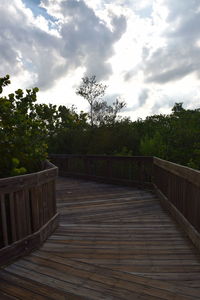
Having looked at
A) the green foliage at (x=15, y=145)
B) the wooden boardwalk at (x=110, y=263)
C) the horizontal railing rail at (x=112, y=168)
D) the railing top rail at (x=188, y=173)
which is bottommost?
the wooden boardwalk at (x=110, y=263)

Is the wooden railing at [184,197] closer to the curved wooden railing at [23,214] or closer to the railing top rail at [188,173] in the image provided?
the railing top rail at [188,173]

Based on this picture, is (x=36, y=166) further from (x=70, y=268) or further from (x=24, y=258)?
(x=70, y=268)

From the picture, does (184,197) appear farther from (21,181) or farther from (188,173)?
(21,181)

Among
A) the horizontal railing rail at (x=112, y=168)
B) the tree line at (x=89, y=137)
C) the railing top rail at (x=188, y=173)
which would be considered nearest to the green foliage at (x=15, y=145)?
the tree line at (x=89, y=137)

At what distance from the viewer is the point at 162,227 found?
4.13 meters

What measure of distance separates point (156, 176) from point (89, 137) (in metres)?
5.20

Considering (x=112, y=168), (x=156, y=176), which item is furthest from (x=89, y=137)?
(x=156, y=176)

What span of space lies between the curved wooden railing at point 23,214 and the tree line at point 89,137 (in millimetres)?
433

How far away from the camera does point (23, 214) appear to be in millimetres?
3014

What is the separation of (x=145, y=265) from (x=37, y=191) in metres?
1.84

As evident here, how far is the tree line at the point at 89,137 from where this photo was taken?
4008mm

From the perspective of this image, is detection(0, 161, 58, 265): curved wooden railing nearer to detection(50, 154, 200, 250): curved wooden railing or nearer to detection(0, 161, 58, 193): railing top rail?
detection(0, 161, 58, 193): railing top rail

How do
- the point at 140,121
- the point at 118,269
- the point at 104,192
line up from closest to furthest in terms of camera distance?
the point at 118,269 < the point at 104,192 < the point at 140,121

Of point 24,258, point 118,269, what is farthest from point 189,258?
point 24,258
